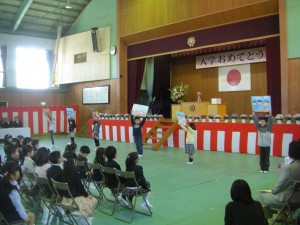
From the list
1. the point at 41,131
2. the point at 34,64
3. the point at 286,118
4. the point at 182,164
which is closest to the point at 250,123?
the point at 286,118

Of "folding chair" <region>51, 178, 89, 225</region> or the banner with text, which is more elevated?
the banner with text

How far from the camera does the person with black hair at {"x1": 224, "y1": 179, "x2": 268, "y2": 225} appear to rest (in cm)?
254

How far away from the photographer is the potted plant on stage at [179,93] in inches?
626

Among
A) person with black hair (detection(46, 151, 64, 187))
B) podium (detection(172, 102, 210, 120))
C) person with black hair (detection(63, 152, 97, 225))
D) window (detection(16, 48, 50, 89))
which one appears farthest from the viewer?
window (detection(16, 48, 50, 89))

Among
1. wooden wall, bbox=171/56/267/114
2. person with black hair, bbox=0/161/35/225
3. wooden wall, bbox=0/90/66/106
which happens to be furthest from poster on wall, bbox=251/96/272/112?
wooden wall, bbox=0/90/66/106

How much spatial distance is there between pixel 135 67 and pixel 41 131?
256 inches

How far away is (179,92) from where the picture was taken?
15.9 meters

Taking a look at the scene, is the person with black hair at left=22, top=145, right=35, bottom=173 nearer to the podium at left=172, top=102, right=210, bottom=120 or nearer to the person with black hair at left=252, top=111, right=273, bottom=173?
the person with black hair at left=252, top=111, right=273, bottom=173

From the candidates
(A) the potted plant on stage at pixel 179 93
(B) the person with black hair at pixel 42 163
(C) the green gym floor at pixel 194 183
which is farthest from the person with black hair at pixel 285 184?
(A) the potted plant on stage at pixel 179 93

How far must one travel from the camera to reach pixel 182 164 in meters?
8.52

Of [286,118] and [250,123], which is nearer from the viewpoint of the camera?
[286,118]

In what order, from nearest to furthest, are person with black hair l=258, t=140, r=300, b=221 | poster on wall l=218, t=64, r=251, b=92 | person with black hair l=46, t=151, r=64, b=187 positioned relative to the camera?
person with black hair l=258, t=140, r=300, b=221, person with black hair l=46, t=151, r=64, b=187, poster on wall l=218, t=64, r=251, b=92

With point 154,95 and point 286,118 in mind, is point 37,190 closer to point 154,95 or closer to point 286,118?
point 286,118

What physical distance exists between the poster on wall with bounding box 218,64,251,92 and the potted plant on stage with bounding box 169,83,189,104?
5.79ft
